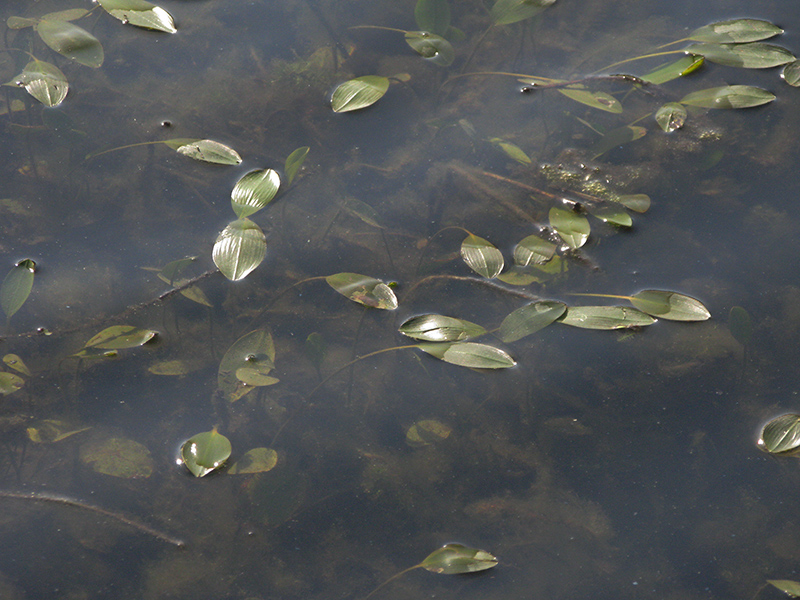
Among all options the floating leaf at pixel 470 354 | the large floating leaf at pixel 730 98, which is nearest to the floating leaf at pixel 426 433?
the floating leaf at pixel 470 354

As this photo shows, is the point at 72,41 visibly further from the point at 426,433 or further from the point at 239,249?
the point at 426,433

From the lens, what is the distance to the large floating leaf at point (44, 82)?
1871 millimetres

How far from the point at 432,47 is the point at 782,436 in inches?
A: 60.2

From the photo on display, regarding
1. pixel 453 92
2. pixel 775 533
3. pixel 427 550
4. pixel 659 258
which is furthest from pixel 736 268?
pixel 427 550

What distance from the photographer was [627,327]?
62.6 inches

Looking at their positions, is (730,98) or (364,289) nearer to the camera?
(364,289)

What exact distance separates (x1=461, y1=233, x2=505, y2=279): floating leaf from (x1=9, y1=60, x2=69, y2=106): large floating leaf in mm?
1360

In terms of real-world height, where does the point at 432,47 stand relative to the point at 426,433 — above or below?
above

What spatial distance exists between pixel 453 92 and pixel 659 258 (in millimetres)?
819

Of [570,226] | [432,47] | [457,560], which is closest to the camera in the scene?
[457,560]

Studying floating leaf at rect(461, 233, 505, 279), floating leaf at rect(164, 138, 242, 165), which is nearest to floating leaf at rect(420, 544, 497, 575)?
floating leaf at rect(461, 233, 505, 279)

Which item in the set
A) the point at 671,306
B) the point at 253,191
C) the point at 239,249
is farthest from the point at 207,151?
the point at 671,306

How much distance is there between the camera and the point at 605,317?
1582mm

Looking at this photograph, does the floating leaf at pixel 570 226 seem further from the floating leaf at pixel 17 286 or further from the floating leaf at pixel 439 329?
the floating leaf at pixel 17 286
